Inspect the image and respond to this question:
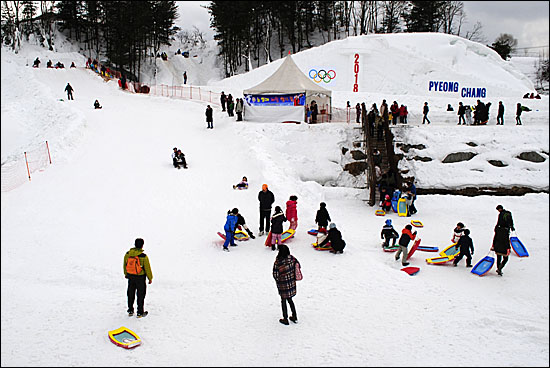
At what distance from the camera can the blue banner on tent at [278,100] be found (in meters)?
21.5

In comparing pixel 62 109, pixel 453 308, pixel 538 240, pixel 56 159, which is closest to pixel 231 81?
pixel 62 109

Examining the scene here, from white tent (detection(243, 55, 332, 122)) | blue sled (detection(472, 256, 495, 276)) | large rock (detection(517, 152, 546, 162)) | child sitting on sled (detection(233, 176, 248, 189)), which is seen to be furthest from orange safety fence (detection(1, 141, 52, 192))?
large rock (detection(517, 152, 546, 162))

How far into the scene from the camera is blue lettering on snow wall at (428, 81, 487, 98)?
106 ft

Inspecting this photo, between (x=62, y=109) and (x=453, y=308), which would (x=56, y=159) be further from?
(x=453, y=308)

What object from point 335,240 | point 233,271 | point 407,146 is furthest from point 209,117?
point 233,271

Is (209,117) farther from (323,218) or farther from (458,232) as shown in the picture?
(458,232)

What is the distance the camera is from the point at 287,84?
22.0 m

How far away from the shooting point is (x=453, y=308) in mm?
7758

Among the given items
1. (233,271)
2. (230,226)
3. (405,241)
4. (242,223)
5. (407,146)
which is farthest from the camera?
(407,146)

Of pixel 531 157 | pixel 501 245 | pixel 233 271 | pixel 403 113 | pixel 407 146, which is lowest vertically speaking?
pixel 233 271

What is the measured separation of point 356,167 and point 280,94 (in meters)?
5.86

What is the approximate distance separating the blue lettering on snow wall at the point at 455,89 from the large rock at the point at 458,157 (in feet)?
51.0

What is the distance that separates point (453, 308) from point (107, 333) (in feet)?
20.2

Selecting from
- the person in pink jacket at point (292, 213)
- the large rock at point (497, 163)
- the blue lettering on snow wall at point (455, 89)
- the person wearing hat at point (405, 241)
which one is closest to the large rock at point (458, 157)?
the large rock at point (497, 163)
